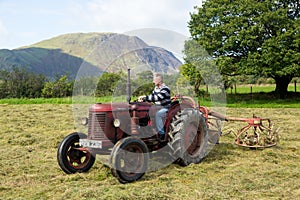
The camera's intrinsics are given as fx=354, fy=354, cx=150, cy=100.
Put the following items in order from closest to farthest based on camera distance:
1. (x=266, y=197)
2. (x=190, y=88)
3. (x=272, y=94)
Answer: (x=266, y=197), (x=190, y=88), (x=272, y=94)

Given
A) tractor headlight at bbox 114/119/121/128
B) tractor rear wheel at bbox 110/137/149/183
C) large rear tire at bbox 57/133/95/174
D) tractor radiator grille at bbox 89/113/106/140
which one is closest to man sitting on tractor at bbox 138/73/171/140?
tractor rear wheel at bbox 110/137/149/183

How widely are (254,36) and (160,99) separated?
634 inches

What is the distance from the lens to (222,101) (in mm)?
8195

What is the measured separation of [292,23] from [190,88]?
607 inches

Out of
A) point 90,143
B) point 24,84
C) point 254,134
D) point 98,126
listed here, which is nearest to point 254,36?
point 254,134

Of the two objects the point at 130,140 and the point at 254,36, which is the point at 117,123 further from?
the point at 254,36

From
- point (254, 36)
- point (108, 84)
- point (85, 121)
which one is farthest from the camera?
point (254, 36)

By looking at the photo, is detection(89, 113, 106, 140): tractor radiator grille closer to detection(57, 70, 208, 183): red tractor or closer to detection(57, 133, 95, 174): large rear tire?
detection(57, 70, 208, 183): red tractor

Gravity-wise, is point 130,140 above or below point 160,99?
below

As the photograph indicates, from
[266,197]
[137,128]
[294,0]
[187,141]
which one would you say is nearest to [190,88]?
[187,141]

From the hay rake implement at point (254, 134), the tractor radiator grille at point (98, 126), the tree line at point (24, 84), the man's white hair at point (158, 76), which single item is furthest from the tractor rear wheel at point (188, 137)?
the tree line at point (24, 84)

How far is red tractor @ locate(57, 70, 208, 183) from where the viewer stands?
554 centimetres

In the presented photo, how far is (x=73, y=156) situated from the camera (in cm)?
618

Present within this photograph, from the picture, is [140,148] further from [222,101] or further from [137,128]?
[222,101]
